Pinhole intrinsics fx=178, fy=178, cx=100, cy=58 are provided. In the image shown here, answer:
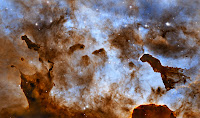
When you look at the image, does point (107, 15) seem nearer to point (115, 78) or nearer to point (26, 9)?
point (115, 78)

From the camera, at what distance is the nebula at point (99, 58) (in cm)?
338

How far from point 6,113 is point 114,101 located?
2.19 m

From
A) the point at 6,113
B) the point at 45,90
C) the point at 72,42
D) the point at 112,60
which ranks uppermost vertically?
the point at 72,42

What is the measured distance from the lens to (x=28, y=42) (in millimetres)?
3551

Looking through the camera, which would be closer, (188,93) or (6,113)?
(188,93)

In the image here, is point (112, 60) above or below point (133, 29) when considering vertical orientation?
below

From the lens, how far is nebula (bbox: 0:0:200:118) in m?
3.38

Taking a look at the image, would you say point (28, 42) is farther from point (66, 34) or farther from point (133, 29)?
point (133, 29)

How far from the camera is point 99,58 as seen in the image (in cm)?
349

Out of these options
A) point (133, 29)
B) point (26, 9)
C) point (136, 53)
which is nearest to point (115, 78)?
point (136, 53)

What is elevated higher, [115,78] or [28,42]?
[28,42]

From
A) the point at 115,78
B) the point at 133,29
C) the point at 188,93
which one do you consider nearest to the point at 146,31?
the point at 133,29

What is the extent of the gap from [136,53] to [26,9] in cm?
233

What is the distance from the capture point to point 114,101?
11.3ft
